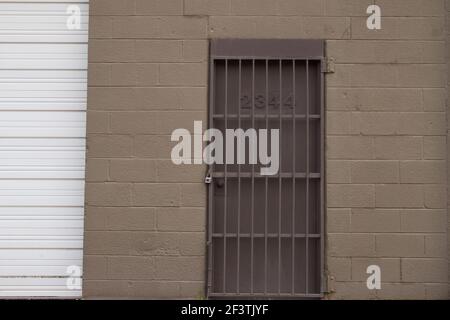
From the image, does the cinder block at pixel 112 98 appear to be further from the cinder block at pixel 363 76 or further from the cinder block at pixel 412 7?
the cinder block at pixel 412 7

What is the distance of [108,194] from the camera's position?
16.0 ft

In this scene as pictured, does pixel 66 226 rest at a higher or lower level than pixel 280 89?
lower

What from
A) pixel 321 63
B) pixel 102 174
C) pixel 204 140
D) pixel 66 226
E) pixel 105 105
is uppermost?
pixel 321 63

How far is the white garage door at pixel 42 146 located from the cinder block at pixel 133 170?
1.26ft

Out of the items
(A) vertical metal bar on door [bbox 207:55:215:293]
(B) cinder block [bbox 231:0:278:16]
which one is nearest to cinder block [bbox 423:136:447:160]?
(B) cinder block [bbox 231:0:278:16]

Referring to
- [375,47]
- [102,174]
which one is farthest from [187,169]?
[375,47]

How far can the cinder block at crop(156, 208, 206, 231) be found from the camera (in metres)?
4.85

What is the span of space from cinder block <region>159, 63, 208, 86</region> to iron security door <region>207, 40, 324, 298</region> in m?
0.11

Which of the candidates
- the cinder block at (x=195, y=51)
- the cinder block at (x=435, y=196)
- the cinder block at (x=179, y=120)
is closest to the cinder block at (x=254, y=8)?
the cinder block at (x=195, y=51)

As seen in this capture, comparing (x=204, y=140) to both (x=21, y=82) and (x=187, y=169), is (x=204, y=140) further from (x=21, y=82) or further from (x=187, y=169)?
(x=21, y=82)

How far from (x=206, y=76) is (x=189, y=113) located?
371 mm

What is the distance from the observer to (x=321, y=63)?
492 centimetres

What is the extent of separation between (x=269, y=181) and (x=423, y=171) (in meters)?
1.38

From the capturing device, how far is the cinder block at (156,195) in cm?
488
